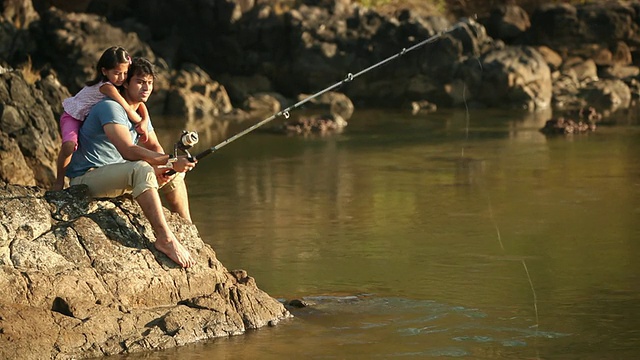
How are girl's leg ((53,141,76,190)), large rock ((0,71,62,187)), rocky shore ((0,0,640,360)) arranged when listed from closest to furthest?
girl's leg ((53,141,76,190)), large rock ((0,71,62,187)), rocky shore ((0,0,640,360))

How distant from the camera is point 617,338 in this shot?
8.64 meters

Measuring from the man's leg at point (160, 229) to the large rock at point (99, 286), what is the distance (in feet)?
0.25

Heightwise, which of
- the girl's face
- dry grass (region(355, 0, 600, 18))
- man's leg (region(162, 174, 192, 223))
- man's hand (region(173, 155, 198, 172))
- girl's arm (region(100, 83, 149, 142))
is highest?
dry grass (region(355, 0, 600, 18))

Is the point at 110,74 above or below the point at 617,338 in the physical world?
above

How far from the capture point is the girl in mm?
9117

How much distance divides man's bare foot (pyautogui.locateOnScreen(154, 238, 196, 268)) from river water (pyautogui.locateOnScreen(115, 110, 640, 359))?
59 cm

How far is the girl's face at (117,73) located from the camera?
913 cm

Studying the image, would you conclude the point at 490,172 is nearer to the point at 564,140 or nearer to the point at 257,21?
the point at 564,140

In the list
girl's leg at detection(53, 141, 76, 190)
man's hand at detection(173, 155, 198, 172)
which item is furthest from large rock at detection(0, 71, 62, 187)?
man's hand at detection(173, 155, 198, 172)

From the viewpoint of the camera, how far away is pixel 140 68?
358 inches

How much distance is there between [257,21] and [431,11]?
5.72m

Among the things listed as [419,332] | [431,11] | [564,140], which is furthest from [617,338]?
[431,11]

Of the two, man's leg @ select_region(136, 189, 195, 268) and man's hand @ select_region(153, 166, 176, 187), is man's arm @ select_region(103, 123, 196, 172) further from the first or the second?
man's leg @ select_region(136, 189, 195, 268)

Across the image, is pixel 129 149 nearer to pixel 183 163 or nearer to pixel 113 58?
pixel 183 163
